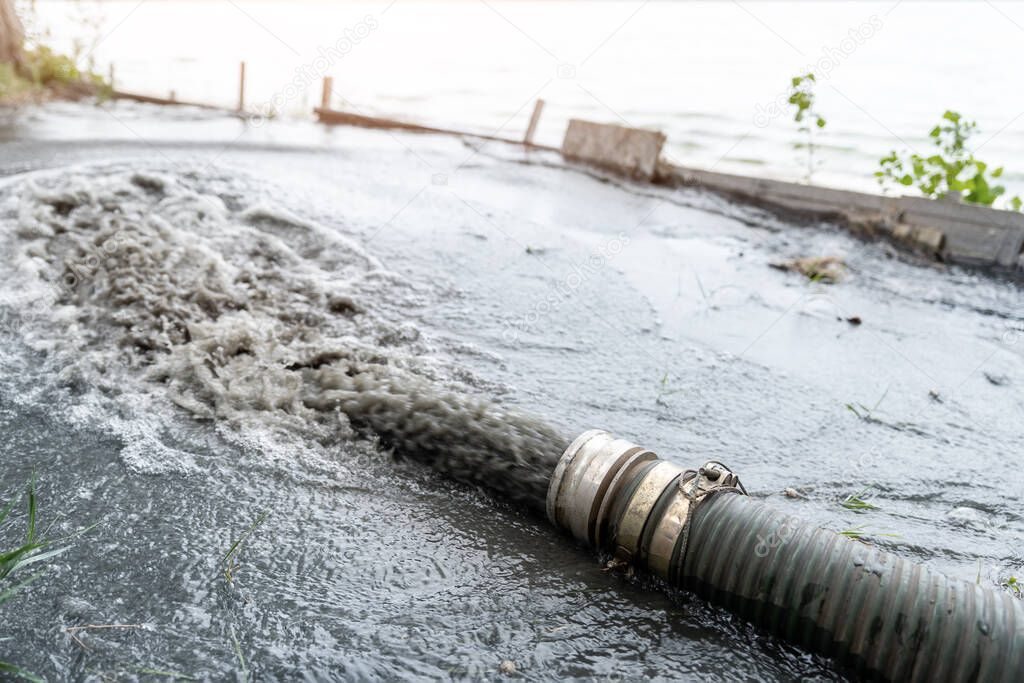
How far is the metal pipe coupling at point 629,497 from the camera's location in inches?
103

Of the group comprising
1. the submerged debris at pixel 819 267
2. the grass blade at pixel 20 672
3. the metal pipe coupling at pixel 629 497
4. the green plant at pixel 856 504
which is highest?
the submerged debris at pixel 819 267

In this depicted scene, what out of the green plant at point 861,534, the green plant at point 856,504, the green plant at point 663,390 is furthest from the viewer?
the green plant at point 663,390

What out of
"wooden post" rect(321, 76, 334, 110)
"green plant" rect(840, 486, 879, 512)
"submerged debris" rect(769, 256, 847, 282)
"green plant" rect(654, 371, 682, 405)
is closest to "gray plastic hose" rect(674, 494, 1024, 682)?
"green plant" rect(840, 486, 879, 512)

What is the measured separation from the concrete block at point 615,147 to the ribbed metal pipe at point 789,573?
7.78m

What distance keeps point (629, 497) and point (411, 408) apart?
1220mm

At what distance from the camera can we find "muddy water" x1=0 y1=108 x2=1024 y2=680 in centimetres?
243

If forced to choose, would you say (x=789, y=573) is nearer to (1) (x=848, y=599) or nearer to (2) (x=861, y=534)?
(1) (x=848, y=599)

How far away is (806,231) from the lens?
8484mm

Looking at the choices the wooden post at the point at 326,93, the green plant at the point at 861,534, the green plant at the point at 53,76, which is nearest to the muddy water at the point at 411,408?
the green plant at the point at 861,534

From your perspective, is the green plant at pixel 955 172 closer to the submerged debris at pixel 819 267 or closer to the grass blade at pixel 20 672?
the submerged debris at pixel 819 267

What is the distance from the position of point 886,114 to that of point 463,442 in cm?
2098

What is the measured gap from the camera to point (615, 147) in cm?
1048

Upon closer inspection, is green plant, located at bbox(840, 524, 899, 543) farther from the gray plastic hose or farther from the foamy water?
the foamy water

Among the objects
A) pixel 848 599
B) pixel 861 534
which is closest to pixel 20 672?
pixel 848 599
